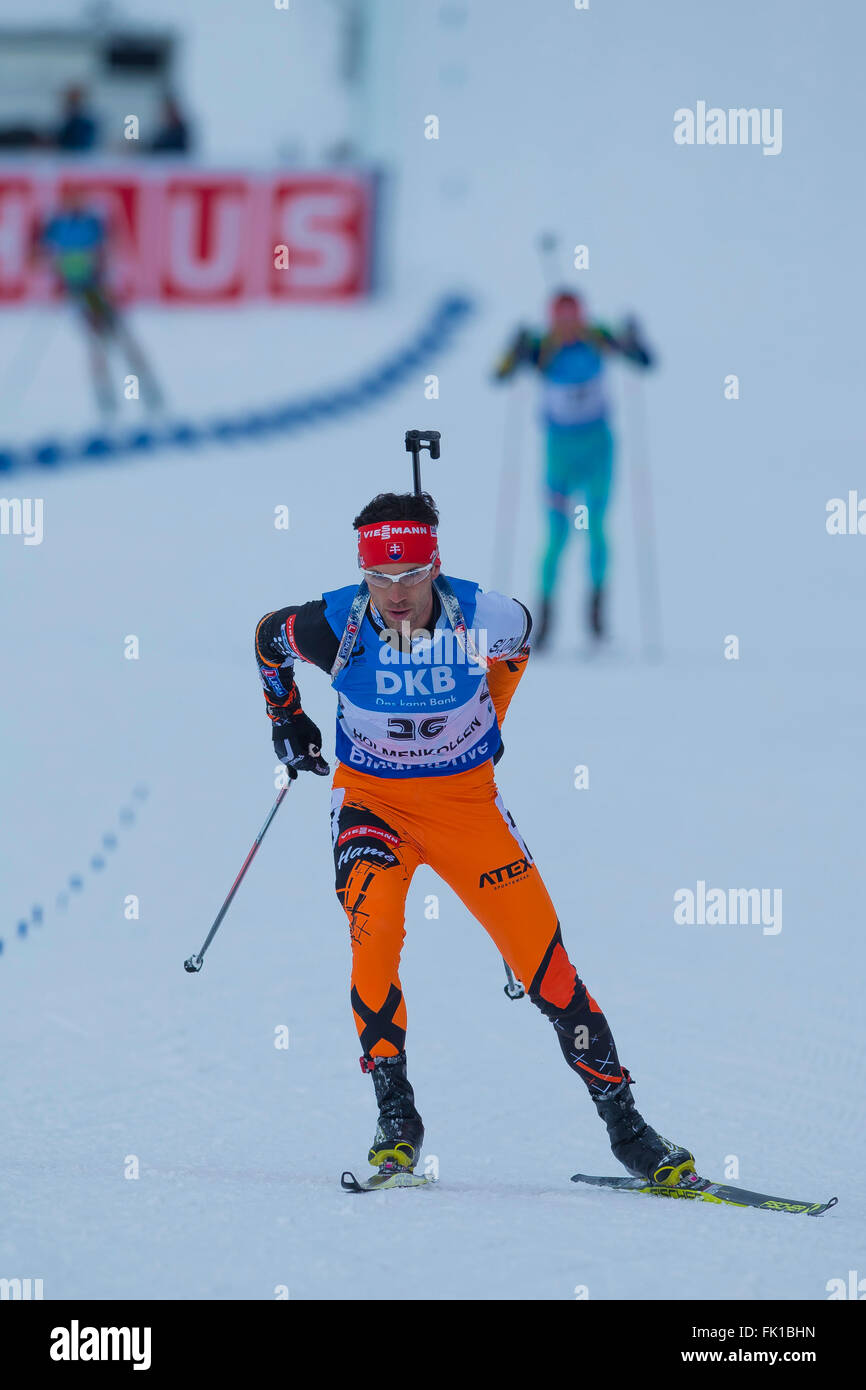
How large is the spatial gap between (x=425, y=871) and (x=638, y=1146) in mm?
2838

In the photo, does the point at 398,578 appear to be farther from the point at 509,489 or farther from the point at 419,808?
the point at 509,489

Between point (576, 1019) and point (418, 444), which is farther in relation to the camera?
point (418, 444)

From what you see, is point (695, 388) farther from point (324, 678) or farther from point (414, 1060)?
point (414, 1060)

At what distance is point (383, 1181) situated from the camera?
12.9 ft

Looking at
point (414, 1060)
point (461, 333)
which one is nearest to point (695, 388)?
point (461, 333)

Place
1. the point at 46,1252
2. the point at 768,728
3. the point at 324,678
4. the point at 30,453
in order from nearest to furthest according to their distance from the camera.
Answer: the point at 46,1252 < the point at 768,728 < the point at 324,678 < the point at 30,453

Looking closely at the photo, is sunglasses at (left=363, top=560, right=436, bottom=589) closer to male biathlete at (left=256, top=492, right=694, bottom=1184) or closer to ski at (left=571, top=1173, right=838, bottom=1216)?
male biathlete at (left=256, top=492, right=694, bottom=1184)

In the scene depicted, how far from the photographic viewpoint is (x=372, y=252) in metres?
20.0

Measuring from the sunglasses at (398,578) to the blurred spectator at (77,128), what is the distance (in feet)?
54.4

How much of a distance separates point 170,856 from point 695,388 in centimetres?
1254

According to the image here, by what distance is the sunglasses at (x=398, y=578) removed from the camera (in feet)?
12.6

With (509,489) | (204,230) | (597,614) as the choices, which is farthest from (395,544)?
(204,230)

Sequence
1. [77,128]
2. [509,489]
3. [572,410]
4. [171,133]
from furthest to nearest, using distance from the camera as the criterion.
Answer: [171,133], [77,128], [509,489], [572,410]

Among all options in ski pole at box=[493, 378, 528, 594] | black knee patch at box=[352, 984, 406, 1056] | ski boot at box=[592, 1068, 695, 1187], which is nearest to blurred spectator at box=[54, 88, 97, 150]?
ski pole at box=[493, 378, 528, 594]
